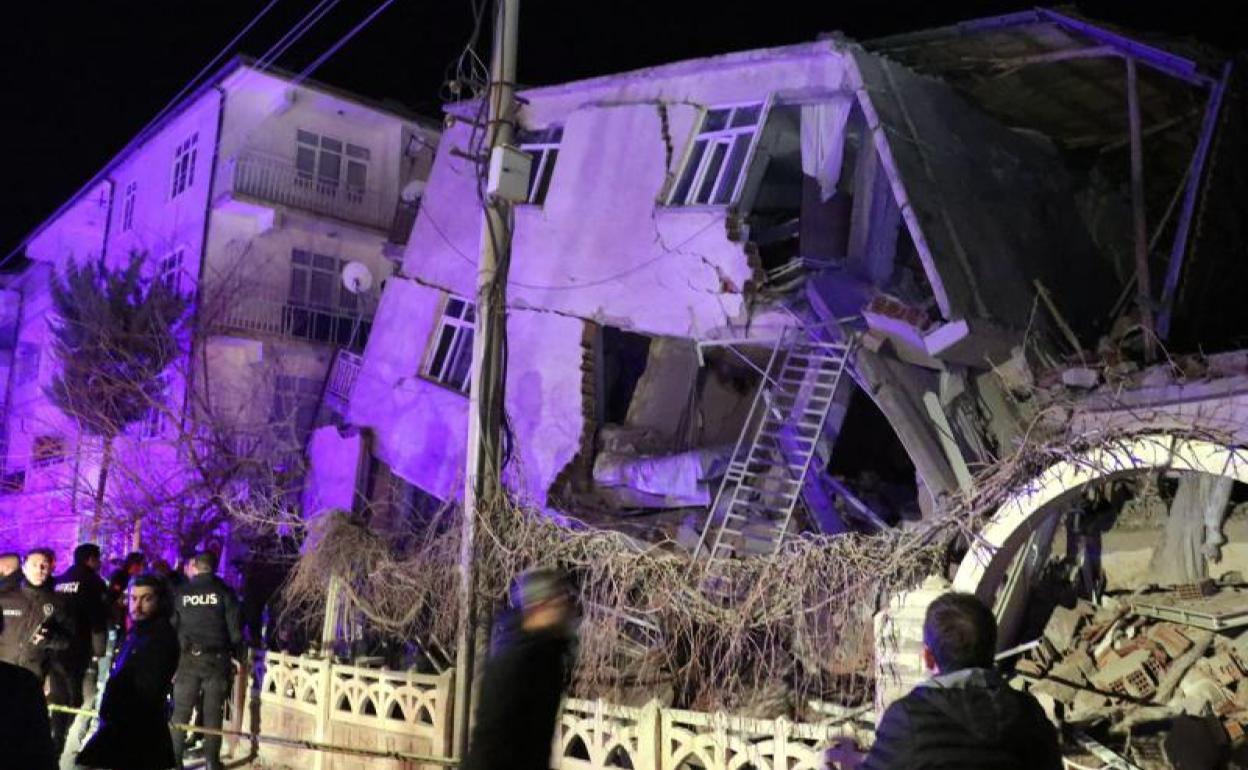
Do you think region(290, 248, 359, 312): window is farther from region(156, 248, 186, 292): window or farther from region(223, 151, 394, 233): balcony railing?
region(156, 248, 186, 292): window

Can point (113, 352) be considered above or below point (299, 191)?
below

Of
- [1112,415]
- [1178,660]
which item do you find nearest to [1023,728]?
[1112,415]

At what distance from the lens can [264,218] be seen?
24484mm

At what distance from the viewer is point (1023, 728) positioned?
3.53 meters

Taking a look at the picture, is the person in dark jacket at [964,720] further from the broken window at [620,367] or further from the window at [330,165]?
the window at [330,165]

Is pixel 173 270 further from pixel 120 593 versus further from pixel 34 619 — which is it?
pixel 34 619

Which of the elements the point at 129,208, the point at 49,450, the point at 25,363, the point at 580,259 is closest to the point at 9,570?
the point at 580,259

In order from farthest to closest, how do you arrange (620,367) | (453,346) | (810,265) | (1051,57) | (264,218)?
(264,218) < (453,346) < (620,367) < (810,265) < (1051,57)

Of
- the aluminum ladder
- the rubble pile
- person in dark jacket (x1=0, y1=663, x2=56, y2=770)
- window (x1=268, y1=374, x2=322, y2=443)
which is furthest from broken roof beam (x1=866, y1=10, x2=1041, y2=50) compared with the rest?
window (x1=268, y1=374, x2=322, y2=443)

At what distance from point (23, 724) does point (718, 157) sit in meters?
13.5

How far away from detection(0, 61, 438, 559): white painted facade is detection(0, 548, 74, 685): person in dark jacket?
1209 centimetres

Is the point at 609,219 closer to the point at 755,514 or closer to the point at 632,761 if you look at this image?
the point at 755,514

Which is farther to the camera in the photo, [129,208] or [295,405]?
[129,208]

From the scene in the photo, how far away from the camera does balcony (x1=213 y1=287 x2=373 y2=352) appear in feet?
77.4
